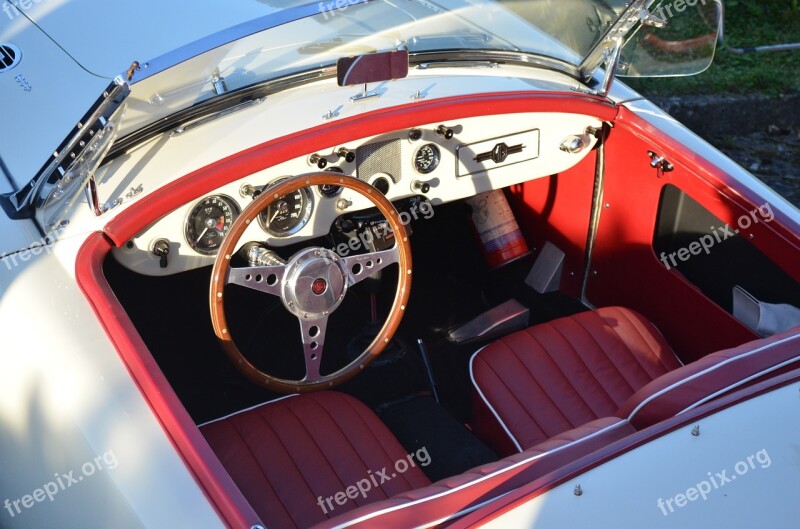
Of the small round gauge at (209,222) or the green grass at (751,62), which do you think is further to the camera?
the green grass at (751,62)

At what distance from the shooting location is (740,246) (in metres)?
2.71

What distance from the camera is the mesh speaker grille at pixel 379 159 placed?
259cm

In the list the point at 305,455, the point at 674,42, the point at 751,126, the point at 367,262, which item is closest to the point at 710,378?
the point at 367,262

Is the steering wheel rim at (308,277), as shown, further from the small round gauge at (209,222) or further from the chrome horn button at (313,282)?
the small round gauge at (209,222)

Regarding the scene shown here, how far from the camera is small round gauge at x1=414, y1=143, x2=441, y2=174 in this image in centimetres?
271

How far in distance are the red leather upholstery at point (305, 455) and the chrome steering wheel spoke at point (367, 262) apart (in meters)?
0.40

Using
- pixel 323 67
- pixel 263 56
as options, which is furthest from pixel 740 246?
pixel 263 56

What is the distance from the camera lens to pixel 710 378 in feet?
6.69

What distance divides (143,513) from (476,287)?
198 centimetres

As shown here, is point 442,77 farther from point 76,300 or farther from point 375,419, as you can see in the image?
point 76,300

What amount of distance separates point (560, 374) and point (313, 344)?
80 centimetres

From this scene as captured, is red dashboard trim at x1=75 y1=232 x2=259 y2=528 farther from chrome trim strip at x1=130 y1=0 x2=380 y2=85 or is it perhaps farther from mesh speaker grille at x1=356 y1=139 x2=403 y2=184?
mesh speaker grille at x1=356 y1=139 x2=403 y2=184

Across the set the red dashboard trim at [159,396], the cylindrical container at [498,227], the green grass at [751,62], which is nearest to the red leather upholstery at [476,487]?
the red dashboard trim at [159,396]

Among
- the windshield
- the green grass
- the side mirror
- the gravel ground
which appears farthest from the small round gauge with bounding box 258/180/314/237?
the gravel ground
